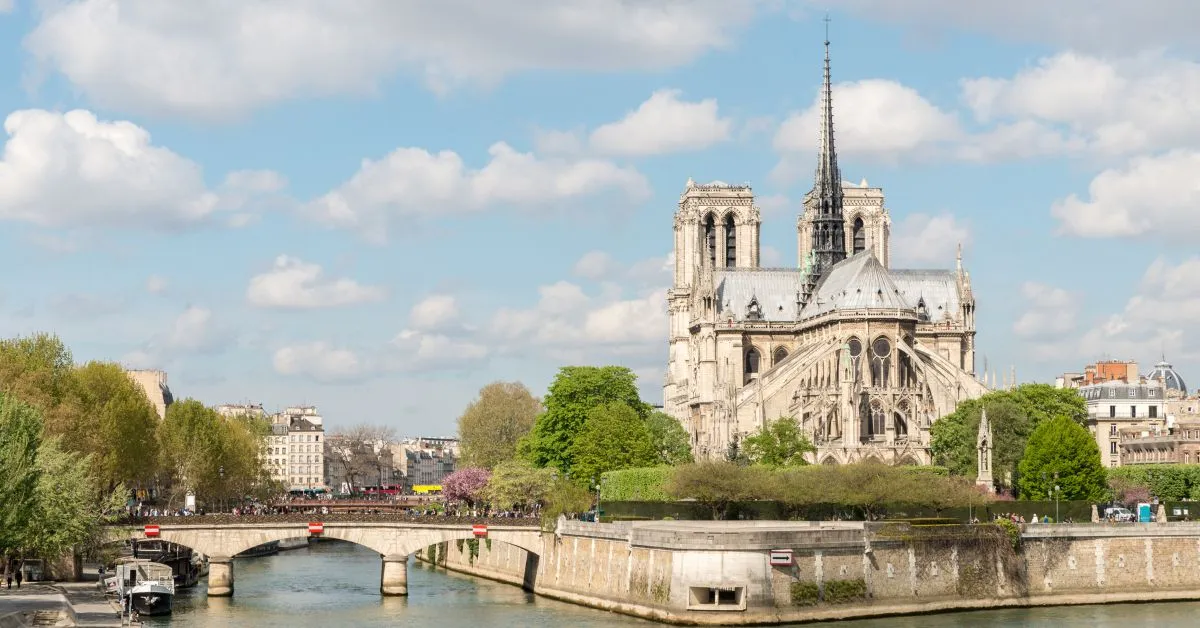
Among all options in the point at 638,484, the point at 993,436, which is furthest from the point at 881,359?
the point at 638,484

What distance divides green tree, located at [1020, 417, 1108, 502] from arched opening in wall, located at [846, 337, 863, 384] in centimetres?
2629

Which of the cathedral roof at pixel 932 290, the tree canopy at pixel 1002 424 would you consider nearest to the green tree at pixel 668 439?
the tree canopy at pixel 1002 424

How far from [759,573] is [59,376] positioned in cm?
4290

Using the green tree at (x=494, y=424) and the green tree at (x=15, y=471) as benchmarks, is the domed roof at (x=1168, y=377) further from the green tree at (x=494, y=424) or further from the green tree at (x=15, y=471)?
the green tree at (x=15, y=471)

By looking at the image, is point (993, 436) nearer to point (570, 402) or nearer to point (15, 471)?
point (570, 402)

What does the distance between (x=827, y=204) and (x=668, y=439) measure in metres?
30.4

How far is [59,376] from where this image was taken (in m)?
94.2

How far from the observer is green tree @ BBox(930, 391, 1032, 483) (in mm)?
103875

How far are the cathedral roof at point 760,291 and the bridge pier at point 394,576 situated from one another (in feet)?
192

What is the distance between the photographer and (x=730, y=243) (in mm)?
159125

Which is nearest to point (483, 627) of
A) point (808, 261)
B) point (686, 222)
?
point (808, 261)

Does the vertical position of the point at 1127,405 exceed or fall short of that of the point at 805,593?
it exceeds it

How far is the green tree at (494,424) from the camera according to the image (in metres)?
148

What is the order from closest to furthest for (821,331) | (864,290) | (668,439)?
(668,439)
(864,290)
(821,331)
